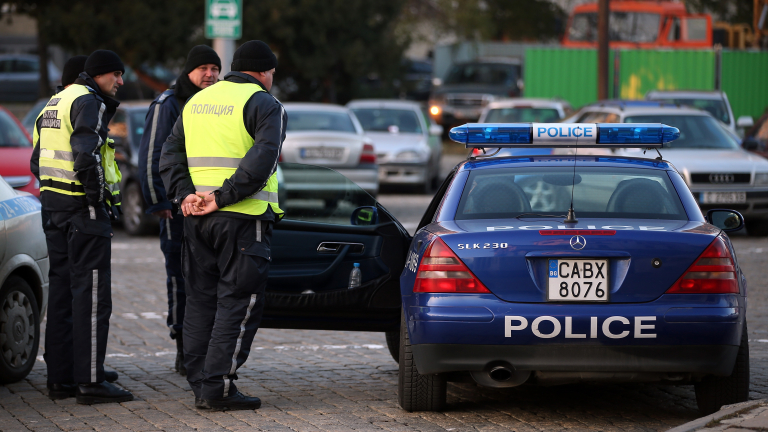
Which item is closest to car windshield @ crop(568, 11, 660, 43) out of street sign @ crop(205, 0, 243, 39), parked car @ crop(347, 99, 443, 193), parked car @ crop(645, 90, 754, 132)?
parked car @ crop(347, 99, 443, 193)

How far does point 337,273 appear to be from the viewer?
5.94 m

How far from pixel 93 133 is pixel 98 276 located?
747 mm

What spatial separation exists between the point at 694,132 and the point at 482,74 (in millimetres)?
19410

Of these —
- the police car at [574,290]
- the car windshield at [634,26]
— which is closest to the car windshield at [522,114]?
the car windshield at [634,26]

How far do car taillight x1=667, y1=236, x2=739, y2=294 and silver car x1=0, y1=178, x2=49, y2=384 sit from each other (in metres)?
3.61

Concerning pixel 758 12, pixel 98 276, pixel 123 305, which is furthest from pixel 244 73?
pixel 758 12

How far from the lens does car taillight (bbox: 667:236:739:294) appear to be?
477cm

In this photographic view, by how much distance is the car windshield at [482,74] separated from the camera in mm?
32844

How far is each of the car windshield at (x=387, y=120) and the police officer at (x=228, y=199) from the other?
46.3ft

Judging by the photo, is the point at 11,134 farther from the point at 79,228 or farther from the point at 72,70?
the point at 79,228

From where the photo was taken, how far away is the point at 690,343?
4730 mm

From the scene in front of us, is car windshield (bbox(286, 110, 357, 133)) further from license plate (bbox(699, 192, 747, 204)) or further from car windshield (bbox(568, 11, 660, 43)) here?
car windshield (bbox(568, 11, 660, 43))

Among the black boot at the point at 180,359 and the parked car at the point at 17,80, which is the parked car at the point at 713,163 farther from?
the parked car at the point at 17,80

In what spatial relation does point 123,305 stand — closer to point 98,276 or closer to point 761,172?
point 98,276
